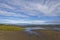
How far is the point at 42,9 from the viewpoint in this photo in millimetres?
1285

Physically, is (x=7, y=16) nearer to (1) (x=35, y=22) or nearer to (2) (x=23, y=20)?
(2) (x=23, y=20)

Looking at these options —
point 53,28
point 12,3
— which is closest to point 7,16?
point 12,3

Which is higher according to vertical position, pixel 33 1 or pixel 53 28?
pixel 33 1

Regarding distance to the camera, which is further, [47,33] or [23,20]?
[23,20]

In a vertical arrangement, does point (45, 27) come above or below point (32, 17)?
below


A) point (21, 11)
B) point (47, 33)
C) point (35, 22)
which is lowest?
point (47, 33)

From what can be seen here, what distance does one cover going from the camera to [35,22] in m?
1.27

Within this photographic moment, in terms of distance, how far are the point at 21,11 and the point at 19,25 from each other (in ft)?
0.47

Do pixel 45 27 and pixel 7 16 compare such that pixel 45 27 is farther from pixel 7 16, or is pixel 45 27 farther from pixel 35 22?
pixel 7 16

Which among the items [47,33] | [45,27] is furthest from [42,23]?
[47,33]

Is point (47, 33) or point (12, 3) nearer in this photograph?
point (47, 33)

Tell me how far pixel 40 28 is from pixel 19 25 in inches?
8.3

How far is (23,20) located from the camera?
1289 millimetres

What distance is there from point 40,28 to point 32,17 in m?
0.15
